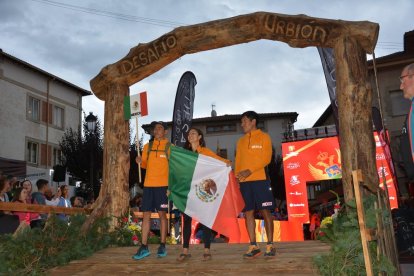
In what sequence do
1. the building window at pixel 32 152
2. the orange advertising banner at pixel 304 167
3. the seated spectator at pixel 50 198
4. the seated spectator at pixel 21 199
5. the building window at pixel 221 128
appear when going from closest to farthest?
the seated spectator at pixel 21 199
the seated spectator at pixel 50 198
the orange advertising banner at pixel 304 167
the building window at pixel 32 152
the building window at pixel 221 128

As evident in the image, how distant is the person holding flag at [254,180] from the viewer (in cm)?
598

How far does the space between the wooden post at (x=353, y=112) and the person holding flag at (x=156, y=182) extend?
2695 millimetres

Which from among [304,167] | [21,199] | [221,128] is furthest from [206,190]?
[221,128]

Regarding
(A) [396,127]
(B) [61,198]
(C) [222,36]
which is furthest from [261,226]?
(A) [396,127]

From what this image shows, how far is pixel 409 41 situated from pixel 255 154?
24.7 meters

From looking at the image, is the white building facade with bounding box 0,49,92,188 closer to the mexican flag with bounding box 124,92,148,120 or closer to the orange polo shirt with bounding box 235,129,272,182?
the mexican flag with bounding box 124,92,148,120

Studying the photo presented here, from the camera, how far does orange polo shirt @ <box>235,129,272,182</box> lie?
607 cm

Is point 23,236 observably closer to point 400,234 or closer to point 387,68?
point 400,234

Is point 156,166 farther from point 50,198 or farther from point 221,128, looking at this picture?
point 221,128

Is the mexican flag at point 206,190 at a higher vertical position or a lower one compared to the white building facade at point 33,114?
lower

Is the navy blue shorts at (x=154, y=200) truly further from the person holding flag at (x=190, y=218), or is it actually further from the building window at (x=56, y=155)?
the building window at (x=56, y=155)

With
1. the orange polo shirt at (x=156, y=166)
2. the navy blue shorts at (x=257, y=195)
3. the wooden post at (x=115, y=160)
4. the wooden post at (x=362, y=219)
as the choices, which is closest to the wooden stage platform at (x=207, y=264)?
the navy blue shorts at (x=257, y=195)

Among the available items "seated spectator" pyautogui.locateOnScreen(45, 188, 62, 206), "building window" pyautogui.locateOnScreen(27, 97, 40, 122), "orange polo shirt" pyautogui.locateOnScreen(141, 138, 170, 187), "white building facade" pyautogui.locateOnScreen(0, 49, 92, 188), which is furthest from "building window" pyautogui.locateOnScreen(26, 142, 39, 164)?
"orange polo shirt" pyautogui.locateOnScreen(141, 138, 170, 187)

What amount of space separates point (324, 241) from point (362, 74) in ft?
8.78
